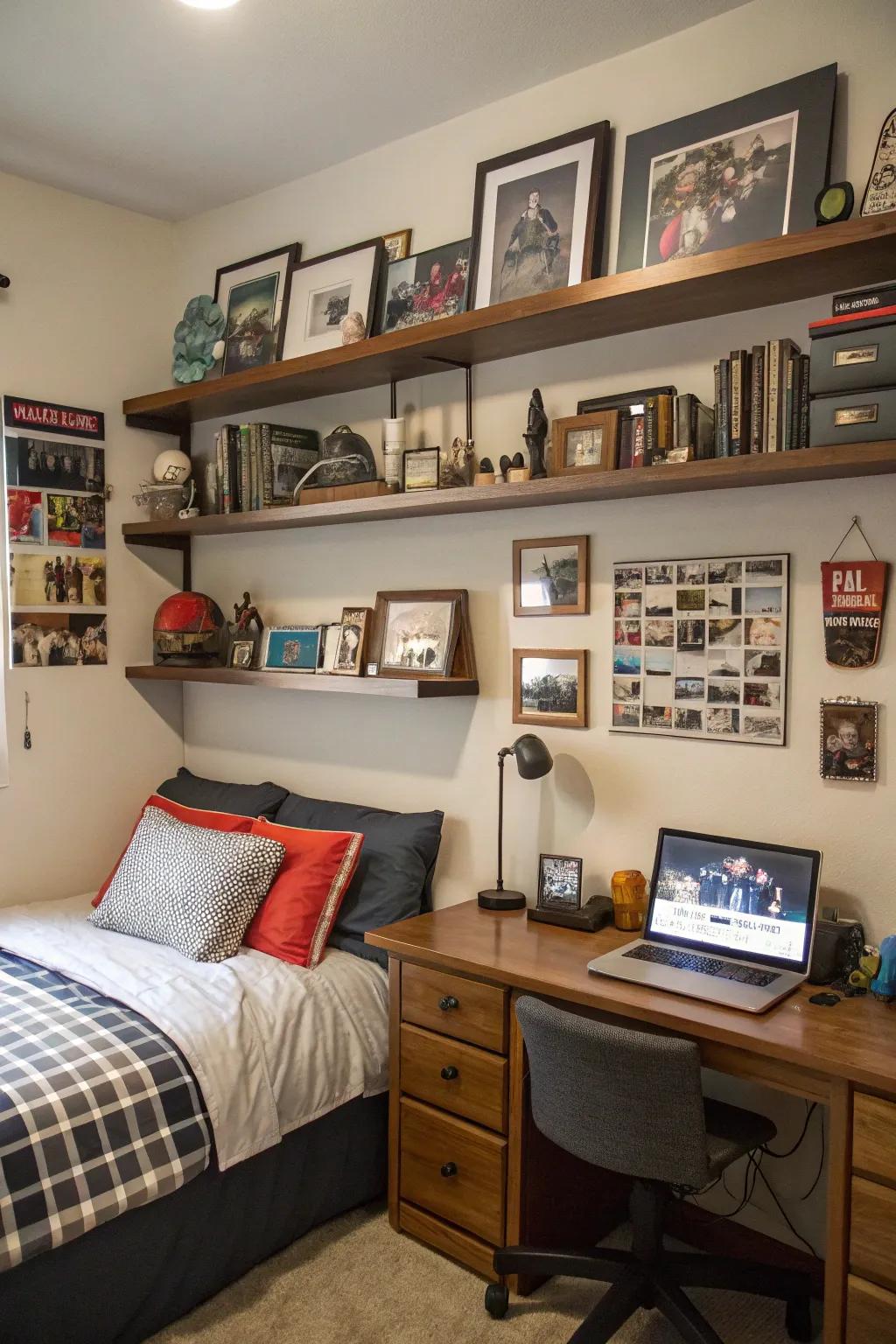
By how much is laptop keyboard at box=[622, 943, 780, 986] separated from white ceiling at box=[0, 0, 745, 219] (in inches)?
80.8

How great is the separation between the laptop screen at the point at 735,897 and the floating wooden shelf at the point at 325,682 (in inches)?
27.0

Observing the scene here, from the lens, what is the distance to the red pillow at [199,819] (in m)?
2.88

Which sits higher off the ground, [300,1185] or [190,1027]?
[190,1027]

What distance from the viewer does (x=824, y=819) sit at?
2129 mm

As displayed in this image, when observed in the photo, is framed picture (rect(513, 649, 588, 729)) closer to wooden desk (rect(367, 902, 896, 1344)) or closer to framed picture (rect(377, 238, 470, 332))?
wooden desk (rect(367, 902, 896, 1344))

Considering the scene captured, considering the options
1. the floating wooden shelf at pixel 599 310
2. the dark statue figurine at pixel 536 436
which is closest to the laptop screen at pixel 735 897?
the dark statue figurine at pixel 536 436

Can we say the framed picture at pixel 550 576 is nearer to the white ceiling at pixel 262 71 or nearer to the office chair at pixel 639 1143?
the office chair at pixel 639 1143

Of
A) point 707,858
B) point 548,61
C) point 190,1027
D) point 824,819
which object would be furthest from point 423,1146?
point 548,61

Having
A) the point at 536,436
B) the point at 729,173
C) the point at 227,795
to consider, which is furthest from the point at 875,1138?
the point at 227,795

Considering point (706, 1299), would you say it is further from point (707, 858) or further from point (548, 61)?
point (548, 61)

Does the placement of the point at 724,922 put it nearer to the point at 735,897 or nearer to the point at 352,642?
the point at 735,897

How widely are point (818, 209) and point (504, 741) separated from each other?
4.70 feet

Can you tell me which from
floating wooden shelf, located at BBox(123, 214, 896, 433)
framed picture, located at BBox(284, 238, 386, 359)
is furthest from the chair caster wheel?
framed picture, located at BBox(284, 238, 386, 359)

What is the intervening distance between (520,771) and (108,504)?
1.81 m
